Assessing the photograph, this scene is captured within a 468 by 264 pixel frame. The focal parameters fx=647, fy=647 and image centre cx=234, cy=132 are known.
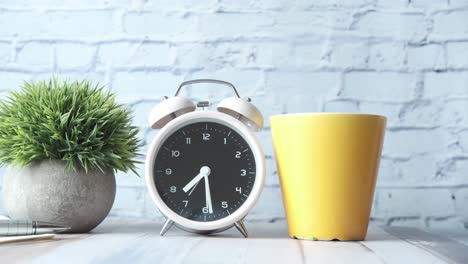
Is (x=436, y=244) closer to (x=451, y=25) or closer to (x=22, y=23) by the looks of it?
(x=451, y=25)

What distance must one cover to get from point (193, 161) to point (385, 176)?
52cm

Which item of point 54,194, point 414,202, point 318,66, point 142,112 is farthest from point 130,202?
point 414,202

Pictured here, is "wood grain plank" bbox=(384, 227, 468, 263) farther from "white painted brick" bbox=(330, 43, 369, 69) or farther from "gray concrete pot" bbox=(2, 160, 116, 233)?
"gray concrete pot" bbox=(2, 160, 116, 233)

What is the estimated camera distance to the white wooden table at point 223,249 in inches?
31.8

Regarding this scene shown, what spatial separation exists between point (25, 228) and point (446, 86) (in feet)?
3.08

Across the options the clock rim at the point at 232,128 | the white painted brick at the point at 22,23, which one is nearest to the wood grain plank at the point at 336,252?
the clock rim at the point at 232,128

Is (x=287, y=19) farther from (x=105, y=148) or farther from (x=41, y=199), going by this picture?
(x=41, y=199)

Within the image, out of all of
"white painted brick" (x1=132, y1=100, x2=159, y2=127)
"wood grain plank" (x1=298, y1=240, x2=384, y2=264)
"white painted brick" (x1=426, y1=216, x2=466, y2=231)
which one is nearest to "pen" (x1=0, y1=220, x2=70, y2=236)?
"wood grain plank" (x1=298, y1=240, x2=384, y2=264)

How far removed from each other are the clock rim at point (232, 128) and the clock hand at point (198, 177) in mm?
47

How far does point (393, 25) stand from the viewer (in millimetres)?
1438

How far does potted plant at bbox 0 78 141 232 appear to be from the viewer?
105cm

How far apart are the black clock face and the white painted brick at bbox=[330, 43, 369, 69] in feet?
1.43

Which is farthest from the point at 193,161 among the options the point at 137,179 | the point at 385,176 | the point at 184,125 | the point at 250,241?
the point at 385,176

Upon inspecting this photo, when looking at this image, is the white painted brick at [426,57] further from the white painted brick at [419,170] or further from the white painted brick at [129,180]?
the white painted brick at [129,180]
